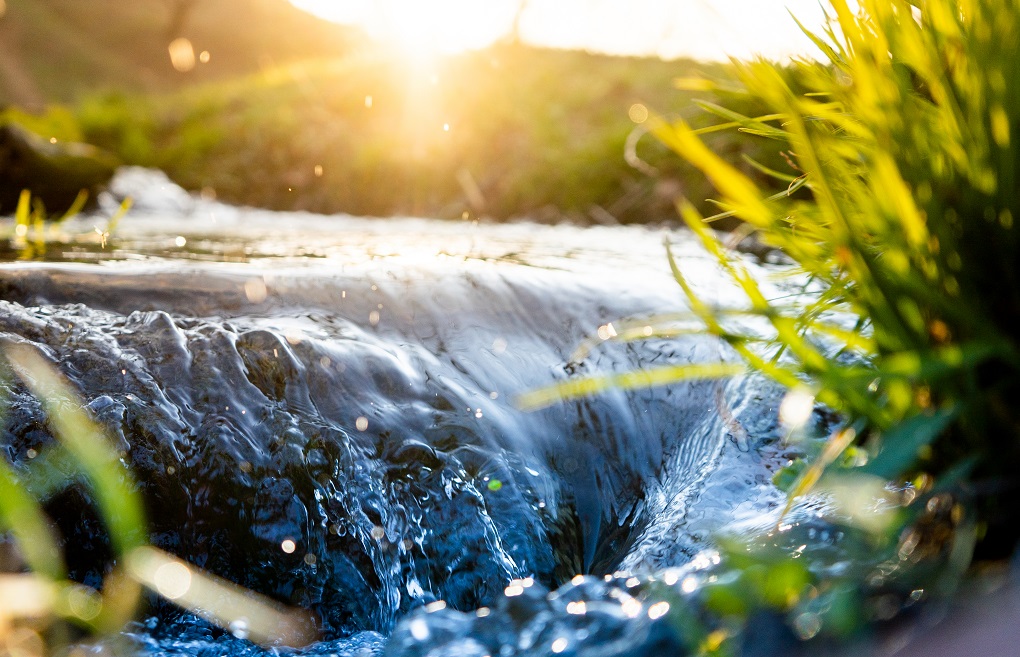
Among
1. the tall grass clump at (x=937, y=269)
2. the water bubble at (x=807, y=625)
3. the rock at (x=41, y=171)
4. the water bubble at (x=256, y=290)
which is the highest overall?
the rock at (x=41, y=171)

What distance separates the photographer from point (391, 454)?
1478 millimetres

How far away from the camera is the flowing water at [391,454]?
1.16m

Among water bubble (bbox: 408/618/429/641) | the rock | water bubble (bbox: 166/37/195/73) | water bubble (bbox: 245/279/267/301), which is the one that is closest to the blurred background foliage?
the rock

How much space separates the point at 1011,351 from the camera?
72cm

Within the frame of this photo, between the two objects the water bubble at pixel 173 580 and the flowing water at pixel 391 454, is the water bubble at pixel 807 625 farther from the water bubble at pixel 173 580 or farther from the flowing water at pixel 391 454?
the water bubble at pixel 173 580

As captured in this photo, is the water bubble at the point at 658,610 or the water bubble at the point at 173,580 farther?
the water bubble at the point at 173,580

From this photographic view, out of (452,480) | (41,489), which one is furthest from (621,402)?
(41,489)

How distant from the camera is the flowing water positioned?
3.80ft

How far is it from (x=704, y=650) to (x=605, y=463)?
0.98 metres

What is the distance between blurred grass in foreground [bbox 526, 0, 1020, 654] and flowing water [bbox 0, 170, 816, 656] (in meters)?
0.20

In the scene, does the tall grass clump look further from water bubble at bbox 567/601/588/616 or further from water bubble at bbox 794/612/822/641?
water bubble at bbox 567/601/588/616

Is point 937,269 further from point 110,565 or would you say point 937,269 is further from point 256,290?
point 256,290

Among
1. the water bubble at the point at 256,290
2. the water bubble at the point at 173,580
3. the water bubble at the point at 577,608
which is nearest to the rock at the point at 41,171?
the water bubble at the point at 256,290

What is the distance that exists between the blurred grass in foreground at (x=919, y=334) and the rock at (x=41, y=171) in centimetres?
723
